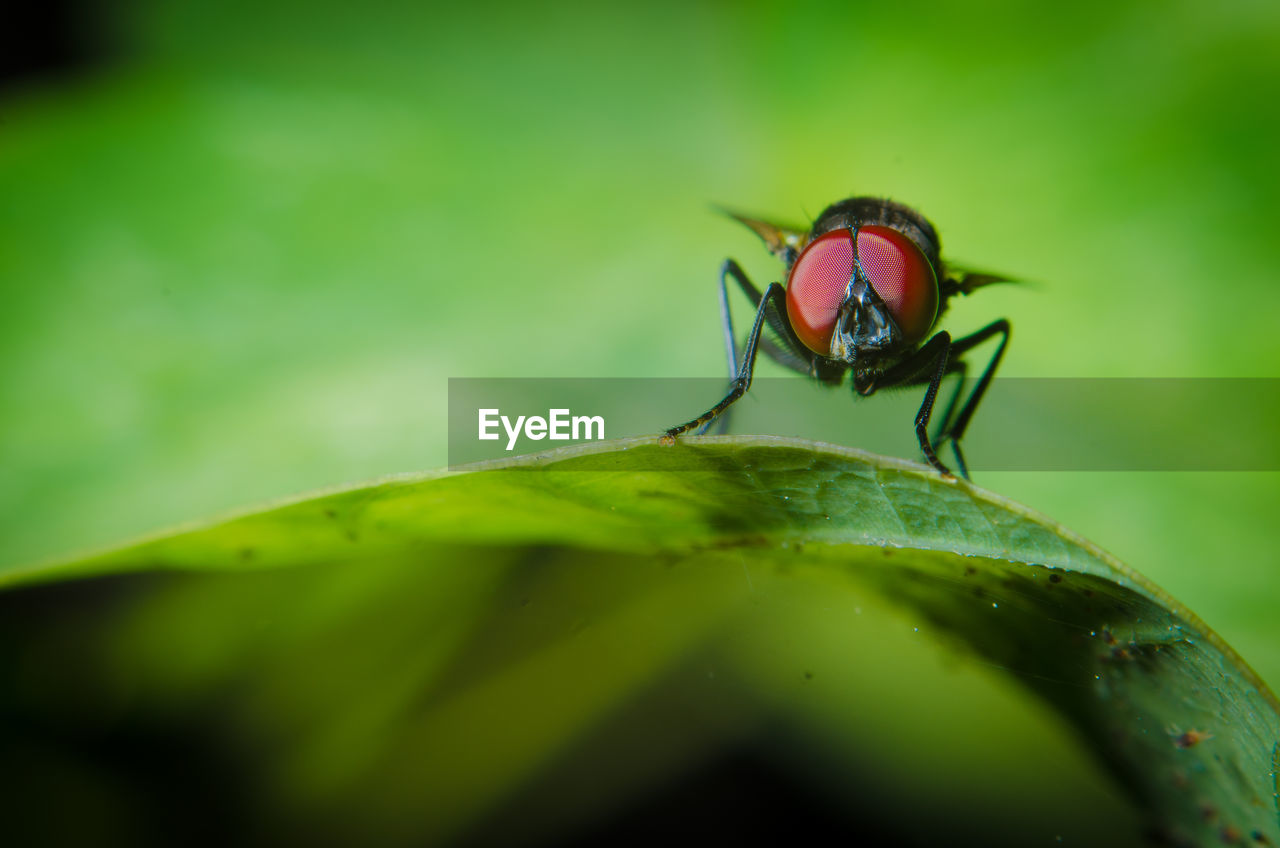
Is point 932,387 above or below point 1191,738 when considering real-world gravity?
above

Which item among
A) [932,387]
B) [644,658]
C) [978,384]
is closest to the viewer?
[644,658]

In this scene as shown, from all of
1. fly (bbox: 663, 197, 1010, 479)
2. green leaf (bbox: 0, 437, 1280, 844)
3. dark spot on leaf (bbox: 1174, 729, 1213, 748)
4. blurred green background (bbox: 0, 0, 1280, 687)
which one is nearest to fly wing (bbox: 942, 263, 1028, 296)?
fly (bbox: 663, 197, 1010, 479)

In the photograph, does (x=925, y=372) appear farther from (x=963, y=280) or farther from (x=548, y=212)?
(x=548, y=212)

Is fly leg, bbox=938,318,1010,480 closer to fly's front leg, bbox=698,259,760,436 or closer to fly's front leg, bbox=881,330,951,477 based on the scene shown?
fly's front leg, bbox=881,330,951,477

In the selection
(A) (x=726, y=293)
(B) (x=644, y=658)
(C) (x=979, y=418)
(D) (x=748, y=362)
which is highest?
(A) (x=726, y=293)

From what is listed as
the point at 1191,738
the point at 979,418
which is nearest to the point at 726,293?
the point at 979,418

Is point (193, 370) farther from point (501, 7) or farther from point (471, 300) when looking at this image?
point (501, 7)

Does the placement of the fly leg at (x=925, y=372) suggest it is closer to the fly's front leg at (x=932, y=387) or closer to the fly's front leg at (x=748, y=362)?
the fly's front leg at (x=932, y=387)
